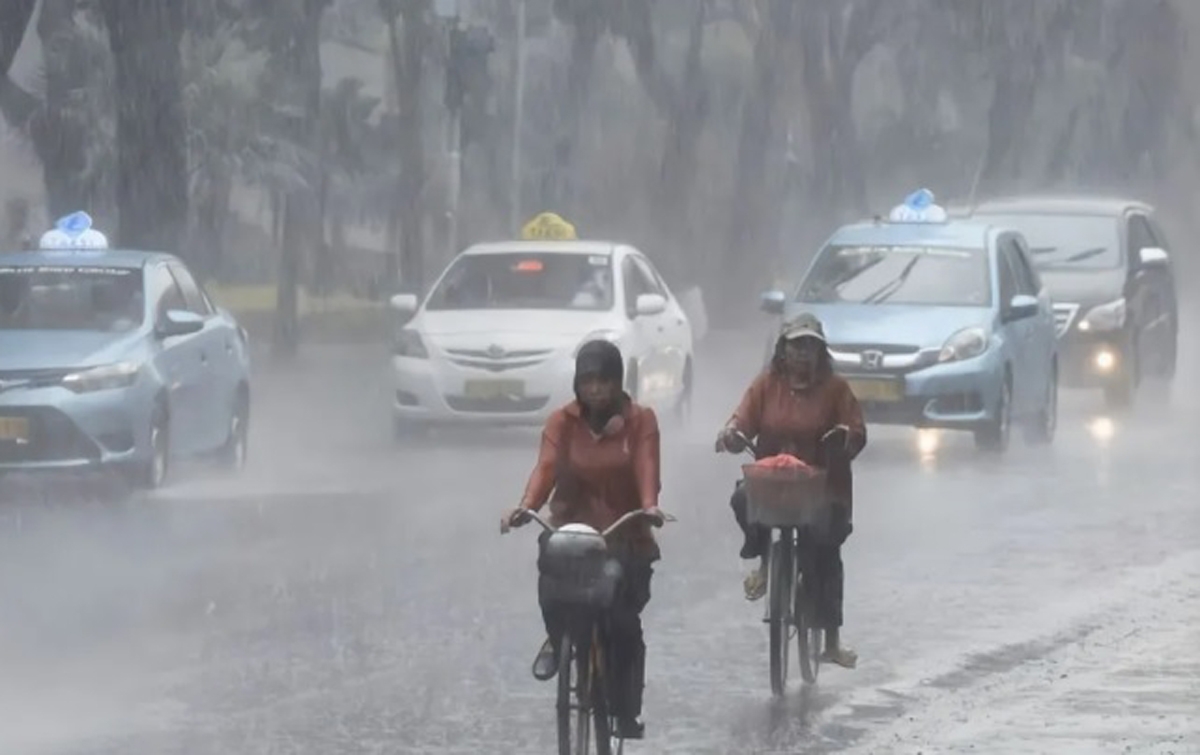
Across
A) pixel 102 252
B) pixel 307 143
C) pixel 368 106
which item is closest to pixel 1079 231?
pixel 102 252

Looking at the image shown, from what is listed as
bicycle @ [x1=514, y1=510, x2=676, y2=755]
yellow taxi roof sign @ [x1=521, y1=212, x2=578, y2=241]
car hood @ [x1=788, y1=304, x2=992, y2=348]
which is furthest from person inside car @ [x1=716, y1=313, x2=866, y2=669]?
yellow taxi roof sign @ [x1=521, y1=212, x2=578, y2=241]

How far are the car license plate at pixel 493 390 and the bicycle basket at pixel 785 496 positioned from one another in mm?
12829

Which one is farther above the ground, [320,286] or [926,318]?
[926,318]

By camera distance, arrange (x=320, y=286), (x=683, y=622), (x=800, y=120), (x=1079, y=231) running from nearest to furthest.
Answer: (x=683, y=622) < (x=1079, y=231) < (x=800, y=120) < (x=320, y=286)

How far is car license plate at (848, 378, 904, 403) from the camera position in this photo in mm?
24531

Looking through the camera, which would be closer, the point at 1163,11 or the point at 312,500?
the point at 312,500

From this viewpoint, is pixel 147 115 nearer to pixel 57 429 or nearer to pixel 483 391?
pixel 483 391

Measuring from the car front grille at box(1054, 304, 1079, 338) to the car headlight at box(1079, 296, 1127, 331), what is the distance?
0.32 ft

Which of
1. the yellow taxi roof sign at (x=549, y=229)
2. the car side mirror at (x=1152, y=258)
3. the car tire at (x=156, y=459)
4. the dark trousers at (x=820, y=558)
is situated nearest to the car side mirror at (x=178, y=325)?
the car tire at (x=156, y=459)

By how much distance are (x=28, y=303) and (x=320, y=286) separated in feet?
136

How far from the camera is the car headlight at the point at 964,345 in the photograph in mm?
24875

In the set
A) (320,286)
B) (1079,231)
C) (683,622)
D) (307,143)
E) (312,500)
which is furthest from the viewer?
(320,286)

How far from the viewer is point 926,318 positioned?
993 inches

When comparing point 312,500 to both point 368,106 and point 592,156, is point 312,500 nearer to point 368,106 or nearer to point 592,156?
point 368,106
